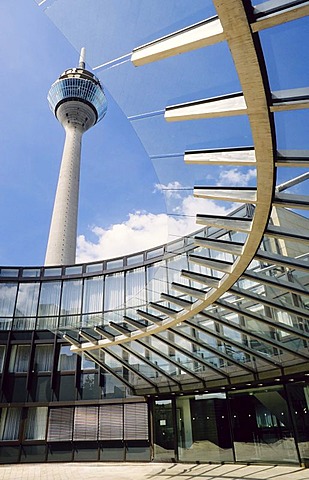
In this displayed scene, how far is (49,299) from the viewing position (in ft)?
56.9

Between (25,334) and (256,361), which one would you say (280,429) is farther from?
(25,334)

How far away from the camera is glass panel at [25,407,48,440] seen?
47.7 feet

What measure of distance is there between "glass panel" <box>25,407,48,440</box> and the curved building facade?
0.15 feet

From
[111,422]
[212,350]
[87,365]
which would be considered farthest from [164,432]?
[212,350]

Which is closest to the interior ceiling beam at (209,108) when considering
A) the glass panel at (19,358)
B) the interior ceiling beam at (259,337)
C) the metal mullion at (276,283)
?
the metal mullion at (276,283)

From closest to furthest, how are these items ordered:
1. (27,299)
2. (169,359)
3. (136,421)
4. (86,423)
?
(169,359) < (136,421) < (86,423) < (27,299)

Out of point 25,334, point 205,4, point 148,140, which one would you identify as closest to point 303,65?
point 205,4

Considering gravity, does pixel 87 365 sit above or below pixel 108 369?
above

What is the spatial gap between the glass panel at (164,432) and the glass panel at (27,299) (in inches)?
303

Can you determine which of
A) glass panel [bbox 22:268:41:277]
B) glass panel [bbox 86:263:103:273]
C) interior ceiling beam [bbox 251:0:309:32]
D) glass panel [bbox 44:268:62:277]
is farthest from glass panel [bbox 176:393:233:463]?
interior ceiling beam [bbox 251:0:309:32]

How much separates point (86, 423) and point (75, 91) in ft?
141

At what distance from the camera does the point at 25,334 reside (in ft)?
53.8

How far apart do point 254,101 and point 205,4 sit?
2.80 feet

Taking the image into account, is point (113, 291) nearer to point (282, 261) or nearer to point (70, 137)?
point (282, 261)
